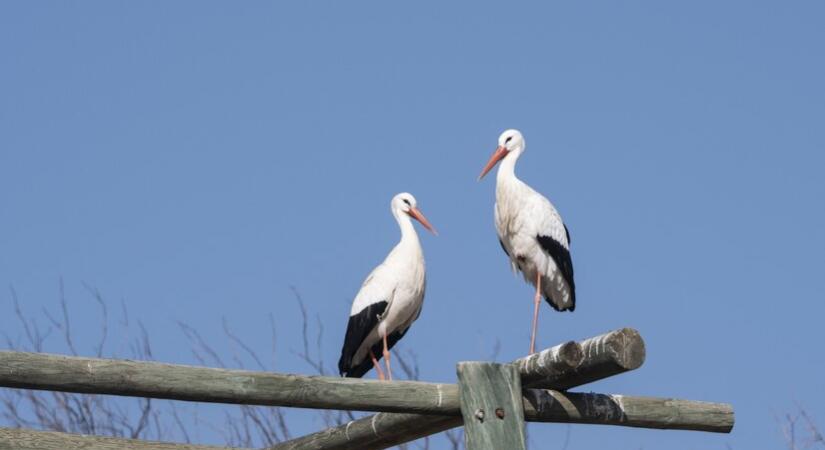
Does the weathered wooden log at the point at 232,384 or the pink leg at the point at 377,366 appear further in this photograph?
the pink leg at the point at 377,366

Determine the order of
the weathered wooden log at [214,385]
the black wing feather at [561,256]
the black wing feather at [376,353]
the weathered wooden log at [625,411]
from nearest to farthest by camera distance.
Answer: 1. the weathered wooden log at [214,385]
2. the weathered wooden log at [625,411]
3. the black wing feather at [561,256]
4. the black wing feather at [376,353]

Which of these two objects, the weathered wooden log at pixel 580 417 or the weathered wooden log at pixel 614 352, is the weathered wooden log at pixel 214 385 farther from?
the weathered wooden log at pixel 614 352

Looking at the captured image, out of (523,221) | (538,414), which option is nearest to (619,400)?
(538,414)

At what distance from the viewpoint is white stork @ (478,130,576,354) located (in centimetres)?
874

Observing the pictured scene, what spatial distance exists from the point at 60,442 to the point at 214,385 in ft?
1.83

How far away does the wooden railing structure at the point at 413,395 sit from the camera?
4.69 meters

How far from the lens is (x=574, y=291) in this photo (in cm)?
896

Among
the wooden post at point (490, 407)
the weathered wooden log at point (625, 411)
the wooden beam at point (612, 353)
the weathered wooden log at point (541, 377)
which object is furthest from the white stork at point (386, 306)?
the wooden beam at point (612, 353)

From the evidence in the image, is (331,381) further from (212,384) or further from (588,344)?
(588,344)

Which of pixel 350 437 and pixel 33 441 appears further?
pixel 350 437

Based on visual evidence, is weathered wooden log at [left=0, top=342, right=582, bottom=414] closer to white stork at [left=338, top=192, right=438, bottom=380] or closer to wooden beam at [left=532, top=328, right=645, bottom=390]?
wooden beam at [left=532, top=328, right=645, bottom=390]

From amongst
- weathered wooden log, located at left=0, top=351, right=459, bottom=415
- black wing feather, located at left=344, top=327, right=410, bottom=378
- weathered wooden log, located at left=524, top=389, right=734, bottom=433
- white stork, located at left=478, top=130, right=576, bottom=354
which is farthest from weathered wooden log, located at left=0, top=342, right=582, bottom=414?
black wing feather, located at left=344, top=327, right=410, bottom=378

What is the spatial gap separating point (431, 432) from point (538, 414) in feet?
1.59

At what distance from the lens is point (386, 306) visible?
9.01 meters
